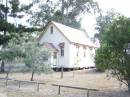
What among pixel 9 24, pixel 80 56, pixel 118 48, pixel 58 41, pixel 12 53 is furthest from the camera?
pixel 80 56

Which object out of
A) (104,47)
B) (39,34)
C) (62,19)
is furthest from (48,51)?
(62,19)

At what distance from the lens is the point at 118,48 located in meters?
16.8

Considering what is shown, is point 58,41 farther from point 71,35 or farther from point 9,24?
point 9,24

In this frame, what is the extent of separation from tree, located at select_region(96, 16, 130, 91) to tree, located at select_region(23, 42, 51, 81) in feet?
23.9

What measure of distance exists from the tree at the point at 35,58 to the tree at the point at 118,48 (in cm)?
729

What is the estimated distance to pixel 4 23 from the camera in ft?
119

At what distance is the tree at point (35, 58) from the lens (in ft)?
77.5

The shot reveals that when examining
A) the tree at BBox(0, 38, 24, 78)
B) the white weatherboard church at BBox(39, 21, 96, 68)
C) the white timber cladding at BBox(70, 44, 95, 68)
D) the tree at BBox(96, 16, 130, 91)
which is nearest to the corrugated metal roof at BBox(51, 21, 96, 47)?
the white weatherboard church at BBox(39, 21, 96, 68)

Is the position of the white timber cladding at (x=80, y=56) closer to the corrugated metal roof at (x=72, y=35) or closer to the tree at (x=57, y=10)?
the corrugated metal roof at (x=72, y=35)

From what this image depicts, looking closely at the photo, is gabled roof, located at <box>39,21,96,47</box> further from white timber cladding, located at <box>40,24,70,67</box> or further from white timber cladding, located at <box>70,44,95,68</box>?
white timber cladding, located at <box>70,44,95,68</box>

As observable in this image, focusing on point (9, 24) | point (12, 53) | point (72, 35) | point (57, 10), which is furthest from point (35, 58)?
point (57, 10)

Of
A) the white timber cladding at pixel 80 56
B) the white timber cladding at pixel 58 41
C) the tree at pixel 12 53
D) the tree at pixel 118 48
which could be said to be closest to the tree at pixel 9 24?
the white timber cladding at pixel 58 41

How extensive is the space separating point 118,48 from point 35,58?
29.1 feet

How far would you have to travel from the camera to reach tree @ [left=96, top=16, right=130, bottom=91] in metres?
16.4
